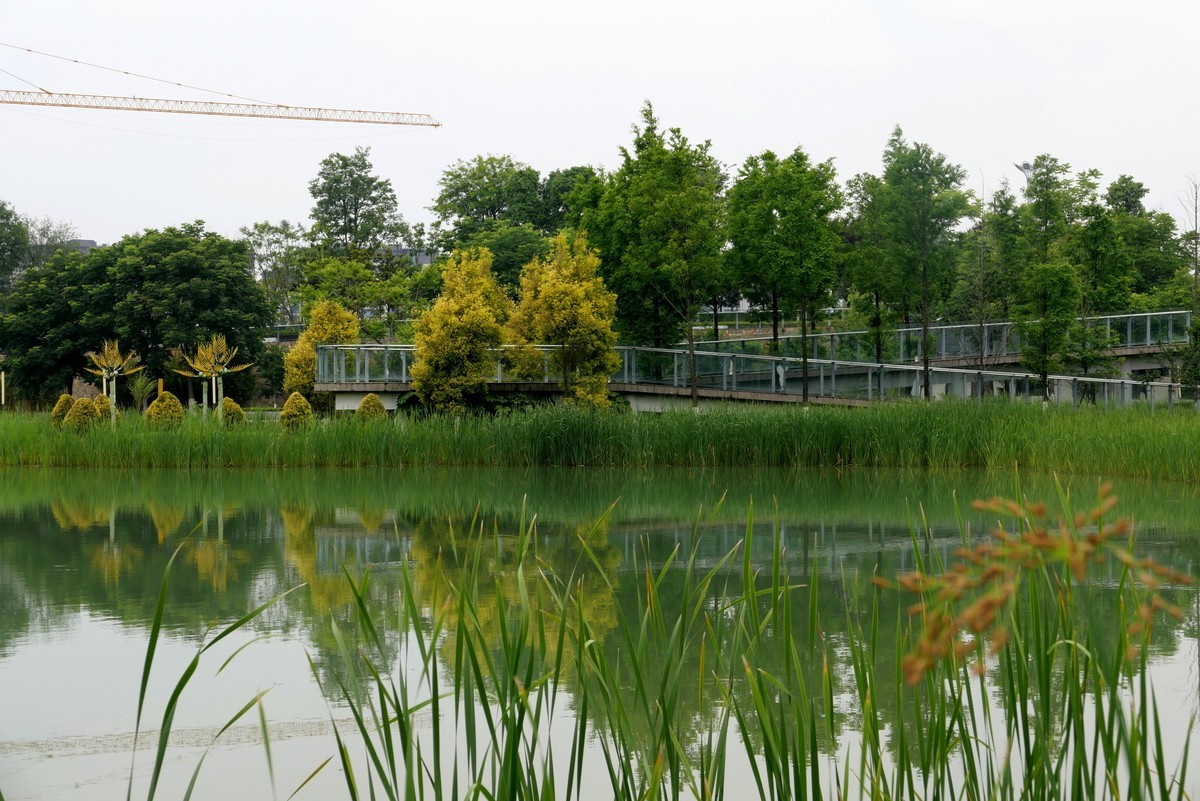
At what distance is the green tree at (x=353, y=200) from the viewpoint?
53.8 metres

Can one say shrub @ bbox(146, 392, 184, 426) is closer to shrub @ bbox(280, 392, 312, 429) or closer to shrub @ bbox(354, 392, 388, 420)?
shrub @ bbox(280, 392, 312, 429)

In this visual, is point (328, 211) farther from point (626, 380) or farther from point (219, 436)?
point (219, 436)

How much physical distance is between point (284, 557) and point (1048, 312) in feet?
63.2

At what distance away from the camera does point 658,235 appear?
87.8 ft

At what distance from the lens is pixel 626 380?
2770cm

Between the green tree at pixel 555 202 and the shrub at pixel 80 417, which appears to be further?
the green tree at pixel 555 202

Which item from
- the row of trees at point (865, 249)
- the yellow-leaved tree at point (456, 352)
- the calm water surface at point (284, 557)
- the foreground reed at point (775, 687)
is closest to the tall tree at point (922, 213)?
the row of trees at point (865, 249)

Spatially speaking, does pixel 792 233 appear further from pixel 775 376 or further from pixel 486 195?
pixel 486 195

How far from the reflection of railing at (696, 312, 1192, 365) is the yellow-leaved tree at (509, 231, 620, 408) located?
4133 mm

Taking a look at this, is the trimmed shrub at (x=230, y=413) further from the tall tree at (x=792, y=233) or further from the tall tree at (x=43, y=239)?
the tall tree at (x=43, y=239)

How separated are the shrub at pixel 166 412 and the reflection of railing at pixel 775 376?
17.8 ft

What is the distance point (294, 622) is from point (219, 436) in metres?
13.3

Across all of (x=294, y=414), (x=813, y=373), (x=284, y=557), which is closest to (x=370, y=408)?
(x=294, y=414)

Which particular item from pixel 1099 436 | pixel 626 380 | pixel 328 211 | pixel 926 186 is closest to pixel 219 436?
pixel 626 380
